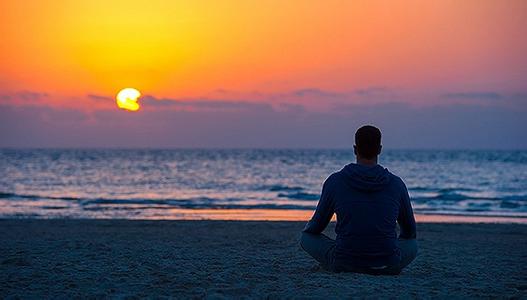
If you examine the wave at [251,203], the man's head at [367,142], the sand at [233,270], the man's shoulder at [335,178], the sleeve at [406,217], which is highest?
the man's head at [367,142]

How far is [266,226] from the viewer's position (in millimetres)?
15227

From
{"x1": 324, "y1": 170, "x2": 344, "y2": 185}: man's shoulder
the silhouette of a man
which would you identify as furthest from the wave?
{"x1": 324, "y1": 170, "x2": 344, "y2": 185}: man's shoulder

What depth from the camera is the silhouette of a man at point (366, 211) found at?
214 inches

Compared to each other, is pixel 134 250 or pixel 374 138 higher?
pixel 374 138

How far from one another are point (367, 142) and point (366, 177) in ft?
1.04

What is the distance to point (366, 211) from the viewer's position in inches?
217

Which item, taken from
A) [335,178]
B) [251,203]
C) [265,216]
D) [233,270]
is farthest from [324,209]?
[251,203]

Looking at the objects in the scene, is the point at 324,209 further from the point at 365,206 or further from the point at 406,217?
the point at 406,217

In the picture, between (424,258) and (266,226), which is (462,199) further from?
(424,258)

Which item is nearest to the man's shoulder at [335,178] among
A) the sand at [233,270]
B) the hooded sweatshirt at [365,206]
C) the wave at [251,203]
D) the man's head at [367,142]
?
the hooded sweatshirt at [365,206]

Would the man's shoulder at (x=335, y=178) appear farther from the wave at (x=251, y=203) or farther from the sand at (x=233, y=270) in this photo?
the wave at (x=251, y=203)

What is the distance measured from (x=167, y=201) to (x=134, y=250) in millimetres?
18102

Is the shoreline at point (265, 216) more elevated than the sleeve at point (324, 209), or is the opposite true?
the sleeve at point (324, 209)

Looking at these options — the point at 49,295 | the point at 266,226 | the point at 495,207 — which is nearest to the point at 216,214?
the point at 266,226
